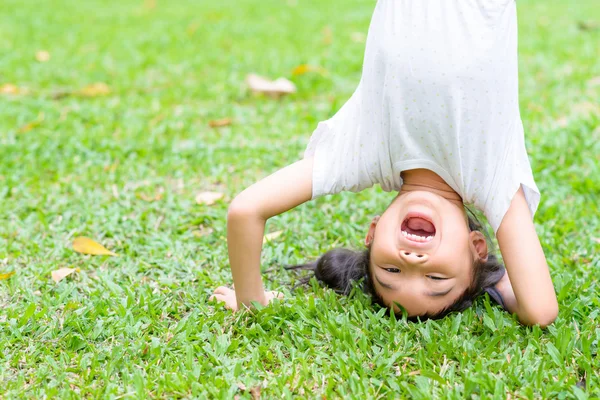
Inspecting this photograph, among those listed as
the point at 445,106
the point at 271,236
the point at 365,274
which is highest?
the point at 445,106

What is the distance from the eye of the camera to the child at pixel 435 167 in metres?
2.21

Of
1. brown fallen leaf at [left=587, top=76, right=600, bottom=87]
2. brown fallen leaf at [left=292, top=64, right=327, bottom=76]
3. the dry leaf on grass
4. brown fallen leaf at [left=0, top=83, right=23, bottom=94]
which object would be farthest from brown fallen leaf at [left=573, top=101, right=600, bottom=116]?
brown fallen leaf at [left=0, top=83, right=23, bottom=94]

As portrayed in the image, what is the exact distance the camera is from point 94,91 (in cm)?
465

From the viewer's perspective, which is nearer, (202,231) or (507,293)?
(507,293)

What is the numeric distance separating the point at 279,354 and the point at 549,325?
32.2 inches

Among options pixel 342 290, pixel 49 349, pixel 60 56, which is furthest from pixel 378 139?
pixel 60 56

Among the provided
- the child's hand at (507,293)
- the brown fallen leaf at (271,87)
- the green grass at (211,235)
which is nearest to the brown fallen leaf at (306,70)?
the green grass at (211,235)

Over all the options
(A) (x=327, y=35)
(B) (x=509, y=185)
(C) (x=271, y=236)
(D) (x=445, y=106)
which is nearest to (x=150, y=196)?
(C) (x=271, y=236)

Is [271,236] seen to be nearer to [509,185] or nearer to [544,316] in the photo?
[509,185]

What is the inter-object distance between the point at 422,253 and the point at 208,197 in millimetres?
1393

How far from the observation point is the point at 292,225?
3064mm

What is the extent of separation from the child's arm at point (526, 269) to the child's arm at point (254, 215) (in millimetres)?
627

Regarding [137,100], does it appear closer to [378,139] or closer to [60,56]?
[60,56]

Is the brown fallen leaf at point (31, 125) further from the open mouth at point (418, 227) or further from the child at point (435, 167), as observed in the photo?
the open mouth at point (418, 227)
